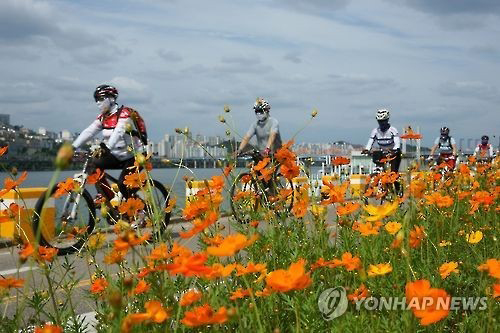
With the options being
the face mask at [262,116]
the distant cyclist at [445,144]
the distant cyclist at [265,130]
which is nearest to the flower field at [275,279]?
the distant cyclist at [265,130]

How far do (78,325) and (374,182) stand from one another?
2.56m

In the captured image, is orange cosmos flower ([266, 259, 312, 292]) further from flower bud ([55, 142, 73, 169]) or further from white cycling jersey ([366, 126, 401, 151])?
white cycling jersey ([366, 126, 401, 151])

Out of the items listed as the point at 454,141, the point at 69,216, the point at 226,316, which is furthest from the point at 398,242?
the point at 454,141

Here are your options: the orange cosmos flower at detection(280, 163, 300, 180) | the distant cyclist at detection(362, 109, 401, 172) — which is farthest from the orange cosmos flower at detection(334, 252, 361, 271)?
the distant cyclist at detection(362, 109, 401, 172)

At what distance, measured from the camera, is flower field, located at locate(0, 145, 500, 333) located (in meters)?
1.36

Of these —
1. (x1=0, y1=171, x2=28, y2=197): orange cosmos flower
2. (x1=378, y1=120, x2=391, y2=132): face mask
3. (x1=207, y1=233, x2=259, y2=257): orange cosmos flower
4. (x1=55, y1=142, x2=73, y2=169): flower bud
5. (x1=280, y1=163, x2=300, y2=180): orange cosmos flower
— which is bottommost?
(x1=207, y1=233, x2=259, y2=257): orange cosmos flower

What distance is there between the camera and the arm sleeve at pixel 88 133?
7.35 meters

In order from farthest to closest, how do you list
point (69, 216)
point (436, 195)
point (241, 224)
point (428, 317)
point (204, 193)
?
point (69, 216) < point (241, 224) < point (436, 195) < point (204, 193) < point (428, 317)

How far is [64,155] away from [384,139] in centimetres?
939

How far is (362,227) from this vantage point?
2486mm

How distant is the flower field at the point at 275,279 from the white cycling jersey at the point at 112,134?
3439 mm

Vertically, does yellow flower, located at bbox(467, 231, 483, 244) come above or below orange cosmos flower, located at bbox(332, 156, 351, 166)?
below

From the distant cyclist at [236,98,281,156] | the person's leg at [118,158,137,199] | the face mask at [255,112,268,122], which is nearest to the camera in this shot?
the person's leg at [118,158,137,199]

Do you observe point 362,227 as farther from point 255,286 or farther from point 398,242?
point 398,242
